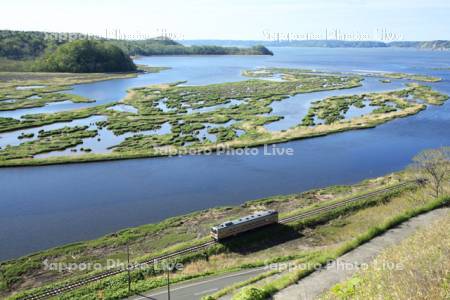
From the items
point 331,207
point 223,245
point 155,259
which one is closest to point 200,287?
point 155,259

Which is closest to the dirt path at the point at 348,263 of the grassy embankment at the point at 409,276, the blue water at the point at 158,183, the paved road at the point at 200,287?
the grassy embankment at the point at 409,276

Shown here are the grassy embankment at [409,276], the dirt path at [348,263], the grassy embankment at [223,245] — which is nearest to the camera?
the grassy embankment at [409,276]

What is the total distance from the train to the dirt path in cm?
1093

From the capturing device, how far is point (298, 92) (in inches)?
5007

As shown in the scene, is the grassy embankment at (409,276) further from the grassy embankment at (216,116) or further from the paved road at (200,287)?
the grassy embankment at (216,116)

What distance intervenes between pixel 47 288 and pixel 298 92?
351ft

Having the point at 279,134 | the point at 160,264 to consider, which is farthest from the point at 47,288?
the point at 279,134

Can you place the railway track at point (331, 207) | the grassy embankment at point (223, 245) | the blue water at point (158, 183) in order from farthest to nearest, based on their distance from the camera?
the blue water at point (158, 183) → the railway track at point (331, 207) → the grassy embankment at point (223, 245)

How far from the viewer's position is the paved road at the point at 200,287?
28547mm

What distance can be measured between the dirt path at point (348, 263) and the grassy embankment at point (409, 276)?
2.63 metres

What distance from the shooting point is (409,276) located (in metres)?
17.7

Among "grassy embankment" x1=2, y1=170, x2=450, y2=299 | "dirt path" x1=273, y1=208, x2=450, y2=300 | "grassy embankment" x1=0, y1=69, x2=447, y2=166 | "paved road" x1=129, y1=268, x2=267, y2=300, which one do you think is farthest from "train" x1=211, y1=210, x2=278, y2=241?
"grassy embankment" x1=0, y1=69, x2=447, y2=166

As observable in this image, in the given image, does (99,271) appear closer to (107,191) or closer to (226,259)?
(226,259)

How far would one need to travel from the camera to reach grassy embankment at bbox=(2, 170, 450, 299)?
3219 cm
